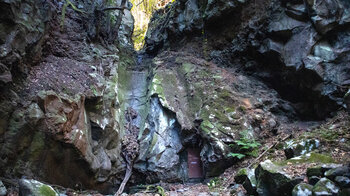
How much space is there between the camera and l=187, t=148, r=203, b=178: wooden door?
7.66 m

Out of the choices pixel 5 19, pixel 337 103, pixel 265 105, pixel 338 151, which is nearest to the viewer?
pixel 338 151

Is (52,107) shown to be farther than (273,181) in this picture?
Yes

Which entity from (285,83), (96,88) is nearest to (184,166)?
(96,88)

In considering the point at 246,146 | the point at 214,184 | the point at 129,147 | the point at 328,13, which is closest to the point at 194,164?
the point at 214,184

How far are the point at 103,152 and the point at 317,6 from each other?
912cm

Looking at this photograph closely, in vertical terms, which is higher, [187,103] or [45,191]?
[187,103]

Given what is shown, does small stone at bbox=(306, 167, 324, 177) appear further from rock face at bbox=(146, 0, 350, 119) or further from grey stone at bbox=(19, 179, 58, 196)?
rock face at bbox=(146, 0, 350, 119)

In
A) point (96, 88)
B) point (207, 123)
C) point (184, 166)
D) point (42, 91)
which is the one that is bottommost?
point (184, 166)

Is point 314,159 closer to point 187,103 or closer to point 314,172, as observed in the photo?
point 314,172

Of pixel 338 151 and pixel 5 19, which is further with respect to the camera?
pixel 5 19

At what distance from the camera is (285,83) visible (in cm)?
962

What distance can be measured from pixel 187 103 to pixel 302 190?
19.4 ft

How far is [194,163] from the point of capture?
782 cm

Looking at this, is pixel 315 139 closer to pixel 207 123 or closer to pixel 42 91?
pixel 207 123
